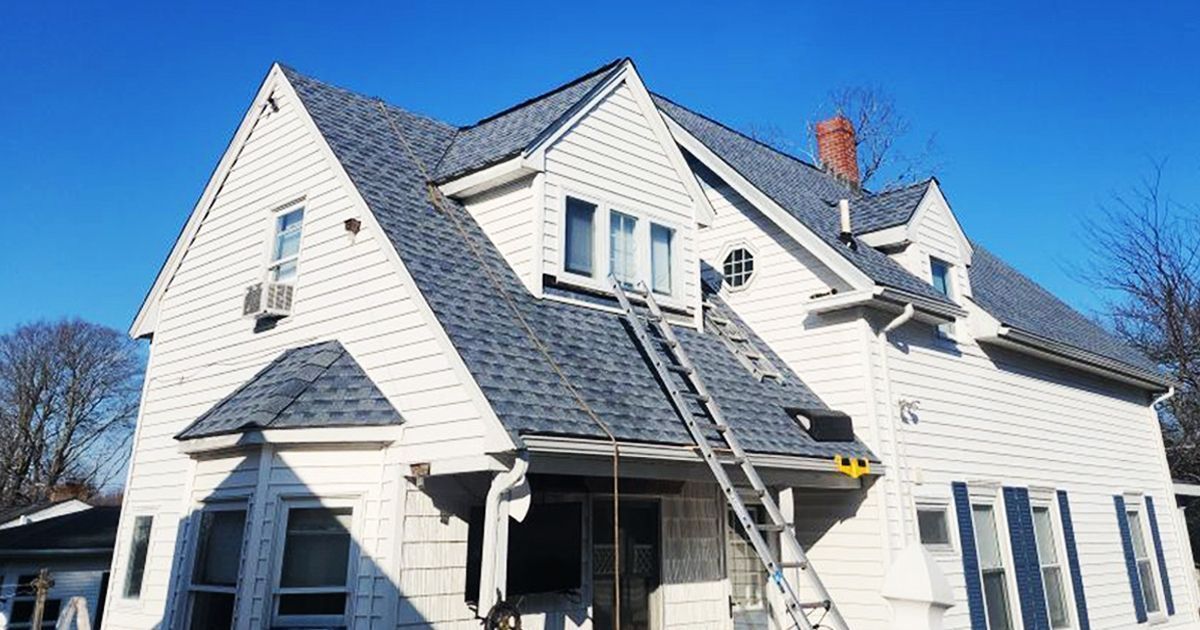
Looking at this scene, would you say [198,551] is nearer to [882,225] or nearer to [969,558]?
[969,558]

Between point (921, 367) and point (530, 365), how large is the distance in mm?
6562

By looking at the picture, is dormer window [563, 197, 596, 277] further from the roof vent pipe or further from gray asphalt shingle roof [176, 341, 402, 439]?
the roof vent pipe

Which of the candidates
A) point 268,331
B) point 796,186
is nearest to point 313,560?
point 268,331

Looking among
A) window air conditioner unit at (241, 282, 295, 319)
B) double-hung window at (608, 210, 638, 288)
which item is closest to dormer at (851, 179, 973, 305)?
double-hung window at (608, 210, 638, 288)

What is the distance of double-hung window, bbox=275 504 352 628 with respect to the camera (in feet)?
22.4

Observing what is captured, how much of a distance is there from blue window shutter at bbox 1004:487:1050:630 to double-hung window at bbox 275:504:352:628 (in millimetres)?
9376

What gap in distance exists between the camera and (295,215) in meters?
9.59

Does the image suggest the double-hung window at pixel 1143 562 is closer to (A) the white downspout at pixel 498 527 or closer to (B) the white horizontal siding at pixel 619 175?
(B) the white horizontal siding at pixel 619 175

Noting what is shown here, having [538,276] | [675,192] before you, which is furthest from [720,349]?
[538,276]

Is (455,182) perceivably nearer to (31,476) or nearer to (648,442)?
(648,442)

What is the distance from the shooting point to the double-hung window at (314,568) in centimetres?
684

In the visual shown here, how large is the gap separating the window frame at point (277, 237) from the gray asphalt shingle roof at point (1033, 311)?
10.4 meters

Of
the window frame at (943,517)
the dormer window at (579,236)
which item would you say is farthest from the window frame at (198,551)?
the window frame at (943,517)

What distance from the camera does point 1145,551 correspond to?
14.8 m
